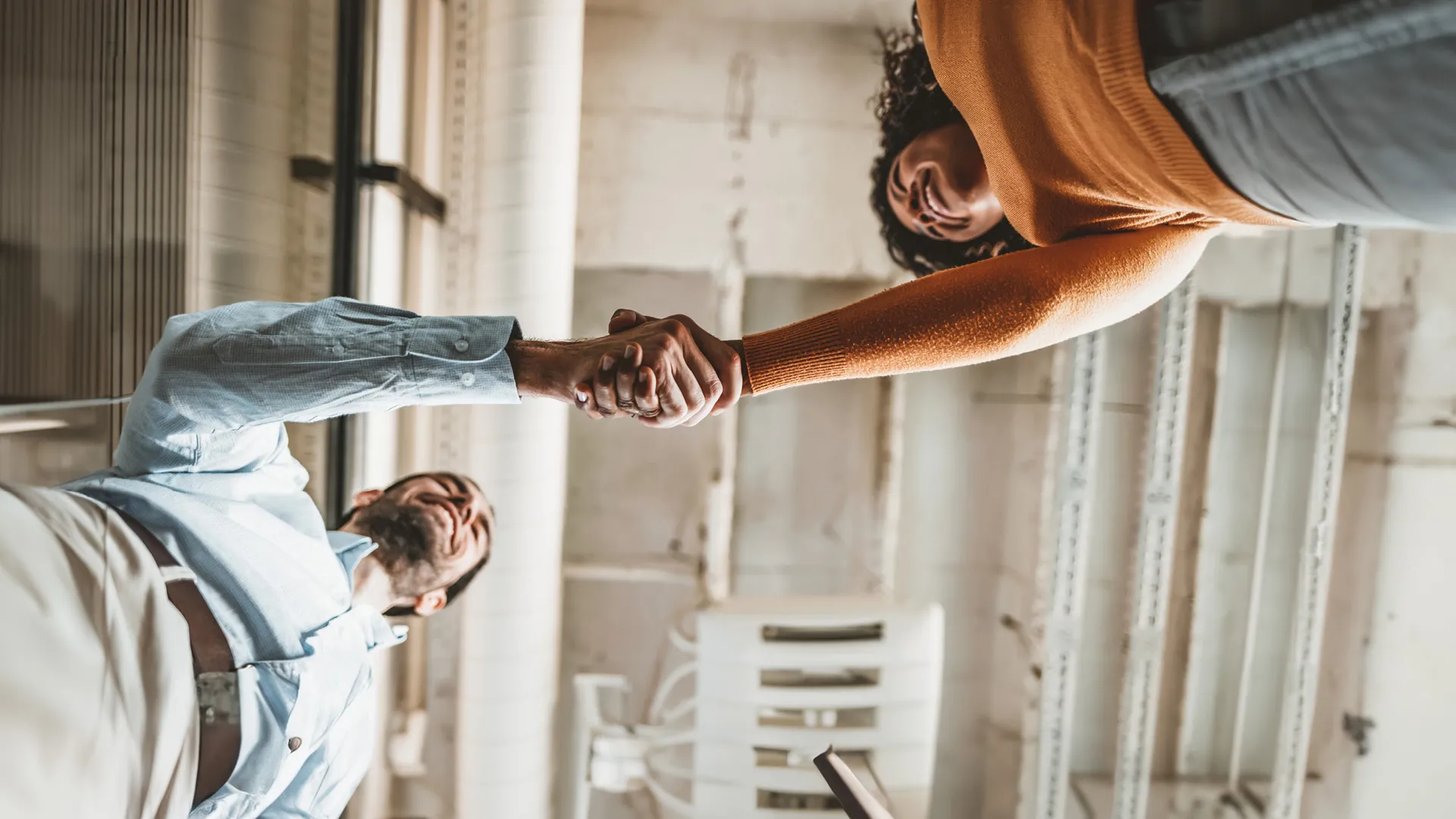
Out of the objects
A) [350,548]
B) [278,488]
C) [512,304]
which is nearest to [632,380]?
[278,488]

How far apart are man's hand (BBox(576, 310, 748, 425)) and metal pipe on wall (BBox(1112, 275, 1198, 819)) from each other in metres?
1.61

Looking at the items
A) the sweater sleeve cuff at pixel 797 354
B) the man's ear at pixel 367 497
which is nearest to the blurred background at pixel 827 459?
the man's ear at pixel 367 497

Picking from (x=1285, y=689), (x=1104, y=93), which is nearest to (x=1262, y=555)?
(x=1285, y=689)

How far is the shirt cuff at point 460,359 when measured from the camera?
808mm

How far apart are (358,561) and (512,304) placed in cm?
77

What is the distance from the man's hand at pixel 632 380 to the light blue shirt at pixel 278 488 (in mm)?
92

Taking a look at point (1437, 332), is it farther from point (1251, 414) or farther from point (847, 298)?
point (847, 298)

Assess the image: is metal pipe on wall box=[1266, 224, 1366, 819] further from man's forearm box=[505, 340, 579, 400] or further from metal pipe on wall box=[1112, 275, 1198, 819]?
man's forearm box=[505, 340, 579, 400]

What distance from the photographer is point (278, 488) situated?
116cm

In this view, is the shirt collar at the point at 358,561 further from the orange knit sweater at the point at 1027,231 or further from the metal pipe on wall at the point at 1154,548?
the metal pipe on wall at the point at 1154,548

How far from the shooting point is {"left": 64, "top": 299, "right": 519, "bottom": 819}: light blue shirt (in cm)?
81

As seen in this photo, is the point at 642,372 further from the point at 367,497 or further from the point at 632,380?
the point at 367,497

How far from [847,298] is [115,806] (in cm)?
212

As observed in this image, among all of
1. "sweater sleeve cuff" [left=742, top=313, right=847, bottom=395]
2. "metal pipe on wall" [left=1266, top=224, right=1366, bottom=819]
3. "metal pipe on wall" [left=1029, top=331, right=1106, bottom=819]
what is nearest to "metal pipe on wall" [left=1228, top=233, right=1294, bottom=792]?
"metal pipe on wall" [left=1266, top=224, right=1366, bottom=819]
